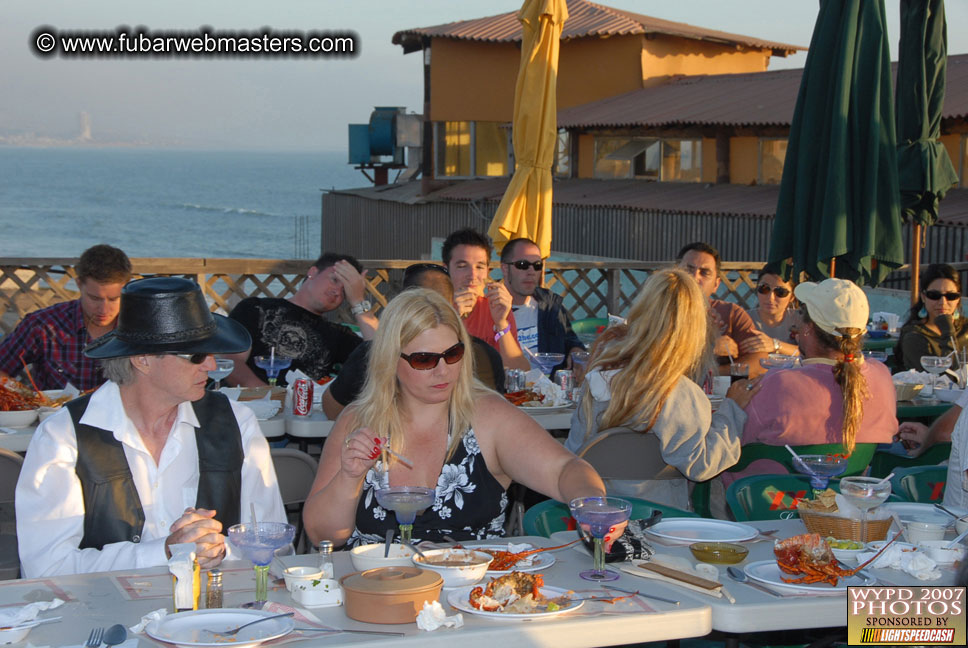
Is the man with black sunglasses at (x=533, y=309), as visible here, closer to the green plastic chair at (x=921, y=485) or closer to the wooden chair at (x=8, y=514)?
the green plastic chair at (x=921, y=485)

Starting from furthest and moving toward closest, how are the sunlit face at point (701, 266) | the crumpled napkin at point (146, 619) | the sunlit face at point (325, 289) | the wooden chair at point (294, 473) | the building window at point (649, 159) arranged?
the building window at point (649, 159) → the sunlit face at point (701, 266) → the sunlit face at point (325, 289) → the wooden chair at point (294, 473) → the crumpled napkin at point (146, 619)

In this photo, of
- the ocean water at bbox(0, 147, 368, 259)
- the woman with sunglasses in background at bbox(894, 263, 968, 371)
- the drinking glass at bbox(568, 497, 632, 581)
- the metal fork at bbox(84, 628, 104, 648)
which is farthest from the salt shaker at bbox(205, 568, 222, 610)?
the ocean water at bbox(0, 147, 368, 259)

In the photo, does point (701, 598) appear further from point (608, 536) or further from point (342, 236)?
point (342, 236)

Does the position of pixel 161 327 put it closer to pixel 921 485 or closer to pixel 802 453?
pixel 802 453

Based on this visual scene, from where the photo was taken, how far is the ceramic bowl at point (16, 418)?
4742 mm

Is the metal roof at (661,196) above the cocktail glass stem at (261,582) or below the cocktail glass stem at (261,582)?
above

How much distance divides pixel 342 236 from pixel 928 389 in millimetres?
35018

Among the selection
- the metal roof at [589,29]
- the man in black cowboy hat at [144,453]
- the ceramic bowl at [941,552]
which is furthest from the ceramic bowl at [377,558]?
the metal roof at [589,29]

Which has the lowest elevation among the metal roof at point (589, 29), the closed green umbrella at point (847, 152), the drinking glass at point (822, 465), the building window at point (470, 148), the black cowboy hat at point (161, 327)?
the drinking glass at point (822, 465)

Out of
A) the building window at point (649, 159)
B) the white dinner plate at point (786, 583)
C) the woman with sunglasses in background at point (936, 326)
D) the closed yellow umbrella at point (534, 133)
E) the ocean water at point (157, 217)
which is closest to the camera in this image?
the white dinner plate at point (786, 583)

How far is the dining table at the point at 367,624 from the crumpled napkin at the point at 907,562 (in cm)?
59

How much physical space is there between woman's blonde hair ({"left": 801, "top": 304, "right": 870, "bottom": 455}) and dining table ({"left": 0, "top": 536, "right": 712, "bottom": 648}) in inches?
72.8

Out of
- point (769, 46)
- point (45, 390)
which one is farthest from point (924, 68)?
point (769, 46)

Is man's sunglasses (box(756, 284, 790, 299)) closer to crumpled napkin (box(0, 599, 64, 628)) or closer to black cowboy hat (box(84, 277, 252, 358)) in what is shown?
black cowboy hat (box(84, 277, 252, 358))
